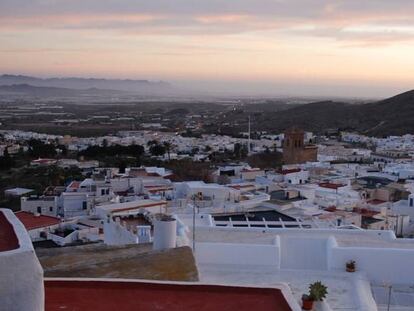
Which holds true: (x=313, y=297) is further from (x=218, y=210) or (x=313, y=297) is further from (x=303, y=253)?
(x=218, y=210)

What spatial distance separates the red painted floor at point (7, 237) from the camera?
3.84 meters

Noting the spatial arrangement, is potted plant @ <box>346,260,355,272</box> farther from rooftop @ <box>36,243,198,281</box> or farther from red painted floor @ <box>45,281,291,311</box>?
red painted floor @ <box>45,281,291,311</box>

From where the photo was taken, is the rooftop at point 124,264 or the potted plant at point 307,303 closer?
the potted plant at point 307,303

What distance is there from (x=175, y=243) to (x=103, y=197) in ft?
51.3

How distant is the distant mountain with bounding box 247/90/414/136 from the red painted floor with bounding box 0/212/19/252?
63073mm

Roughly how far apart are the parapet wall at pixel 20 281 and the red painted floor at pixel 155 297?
25.0 inches

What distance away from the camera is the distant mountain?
70250 millimetres

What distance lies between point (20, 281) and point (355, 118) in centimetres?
8346

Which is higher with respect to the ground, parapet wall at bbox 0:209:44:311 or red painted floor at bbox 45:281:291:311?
parapet wall at bbox 0:209:44:311

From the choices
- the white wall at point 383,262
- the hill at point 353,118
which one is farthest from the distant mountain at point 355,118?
the white wall at point 383,262

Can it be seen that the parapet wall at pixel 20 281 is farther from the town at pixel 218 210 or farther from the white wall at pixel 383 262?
the white wall at pixel 383 262

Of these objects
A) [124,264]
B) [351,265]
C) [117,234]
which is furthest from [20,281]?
A: [117,234]

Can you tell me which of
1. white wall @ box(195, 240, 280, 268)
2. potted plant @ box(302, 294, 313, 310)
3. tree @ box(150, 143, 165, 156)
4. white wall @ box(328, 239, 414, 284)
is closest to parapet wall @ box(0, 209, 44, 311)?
potted plant @ box(302, 294, 313, 310)

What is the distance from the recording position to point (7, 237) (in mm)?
4062
